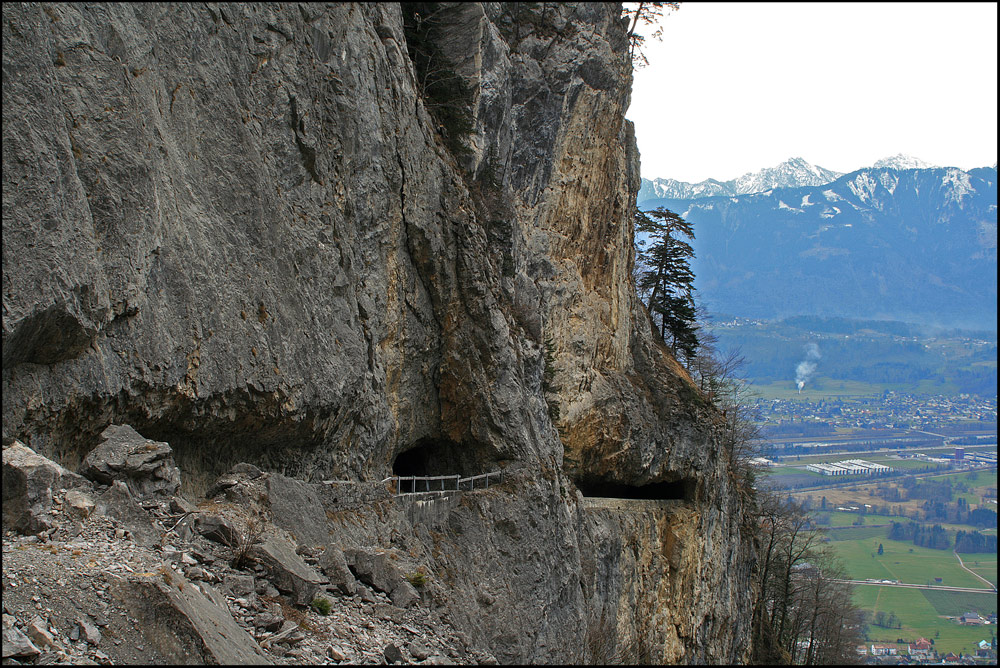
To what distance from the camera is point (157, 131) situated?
11.0 metres

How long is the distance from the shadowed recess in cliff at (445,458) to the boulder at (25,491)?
40.8 feet

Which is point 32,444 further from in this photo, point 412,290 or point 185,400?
point 412,290

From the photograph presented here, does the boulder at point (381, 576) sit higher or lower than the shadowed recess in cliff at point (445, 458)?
lower

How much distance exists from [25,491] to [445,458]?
14.2m

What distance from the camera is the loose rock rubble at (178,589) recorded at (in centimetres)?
635

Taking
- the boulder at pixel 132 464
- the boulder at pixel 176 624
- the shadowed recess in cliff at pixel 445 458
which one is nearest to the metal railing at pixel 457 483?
the shadowed recess in cliff at pixel 445 458

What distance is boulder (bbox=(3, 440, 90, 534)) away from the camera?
7.21m

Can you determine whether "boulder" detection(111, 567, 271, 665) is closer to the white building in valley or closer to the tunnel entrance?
the tunnel entrance

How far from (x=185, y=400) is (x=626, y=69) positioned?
2434 cm

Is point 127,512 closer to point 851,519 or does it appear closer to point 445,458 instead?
point 445,458

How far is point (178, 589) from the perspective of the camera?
23.1 feet

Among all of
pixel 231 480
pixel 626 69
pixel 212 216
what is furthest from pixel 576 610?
pixel 626 69

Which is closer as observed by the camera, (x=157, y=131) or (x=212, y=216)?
(x=157, y=131)

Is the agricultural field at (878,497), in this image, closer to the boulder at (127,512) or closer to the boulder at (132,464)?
the boulder at (132,464)
